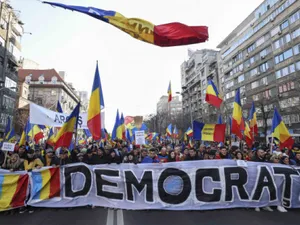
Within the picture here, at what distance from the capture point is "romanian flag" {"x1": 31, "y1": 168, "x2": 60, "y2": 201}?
6.76m

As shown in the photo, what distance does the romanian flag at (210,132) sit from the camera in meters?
10.6

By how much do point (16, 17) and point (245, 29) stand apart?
46.3m

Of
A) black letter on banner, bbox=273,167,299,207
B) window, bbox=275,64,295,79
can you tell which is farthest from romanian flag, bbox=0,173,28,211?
window, bbox=275,64,295,79

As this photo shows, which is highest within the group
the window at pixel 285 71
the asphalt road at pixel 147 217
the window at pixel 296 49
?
the window at pixel 296 49

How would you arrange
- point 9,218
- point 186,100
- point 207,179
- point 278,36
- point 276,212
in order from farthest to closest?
point 186,100, point 278,36, point 207,179, point 276,212, point 9,218

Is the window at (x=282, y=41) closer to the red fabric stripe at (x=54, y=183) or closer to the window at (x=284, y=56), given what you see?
the window at (x=284, y=56)

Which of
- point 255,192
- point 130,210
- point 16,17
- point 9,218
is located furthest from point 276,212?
point 16,17

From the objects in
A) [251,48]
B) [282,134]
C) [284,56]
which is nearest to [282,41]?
[284,56]

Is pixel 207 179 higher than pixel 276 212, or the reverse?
pixel 207 179

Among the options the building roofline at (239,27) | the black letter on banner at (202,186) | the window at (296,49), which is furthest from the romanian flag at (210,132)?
the building roofline at (239,27)

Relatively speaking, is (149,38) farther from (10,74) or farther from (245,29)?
(245,29)

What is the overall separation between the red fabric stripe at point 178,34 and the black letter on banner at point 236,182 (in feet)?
12.6

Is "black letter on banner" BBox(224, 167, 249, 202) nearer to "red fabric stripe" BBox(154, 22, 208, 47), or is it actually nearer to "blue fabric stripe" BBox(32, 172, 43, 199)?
"red fabric stripe" BBox(154, 22, 208, 47)

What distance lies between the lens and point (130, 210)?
652 centimetres
